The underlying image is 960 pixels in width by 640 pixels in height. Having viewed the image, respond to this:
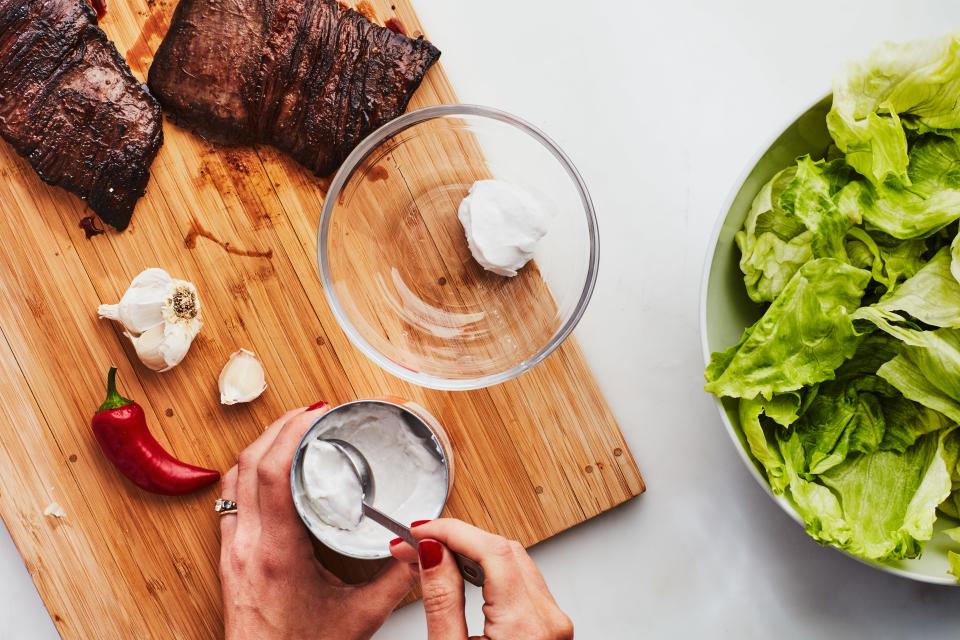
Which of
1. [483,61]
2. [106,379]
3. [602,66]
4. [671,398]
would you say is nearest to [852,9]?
[602,66]

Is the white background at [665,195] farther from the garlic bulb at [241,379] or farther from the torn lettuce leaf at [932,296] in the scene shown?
the garlic bulb at [241,379]

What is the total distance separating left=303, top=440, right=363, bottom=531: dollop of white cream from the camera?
160 cm

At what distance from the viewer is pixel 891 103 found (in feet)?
4.55

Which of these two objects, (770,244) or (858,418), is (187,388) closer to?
(770,244)

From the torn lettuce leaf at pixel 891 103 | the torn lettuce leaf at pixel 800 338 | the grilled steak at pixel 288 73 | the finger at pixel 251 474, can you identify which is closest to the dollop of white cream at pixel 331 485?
the finger at pixel 251 474

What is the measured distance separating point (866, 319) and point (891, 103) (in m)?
0.41

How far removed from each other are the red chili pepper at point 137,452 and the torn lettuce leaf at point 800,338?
1174 millimetres

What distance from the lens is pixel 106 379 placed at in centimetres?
171

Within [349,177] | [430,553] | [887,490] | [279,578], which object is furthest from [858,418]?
[279,578]

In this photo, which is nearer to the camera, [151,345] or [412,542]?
[412,542]

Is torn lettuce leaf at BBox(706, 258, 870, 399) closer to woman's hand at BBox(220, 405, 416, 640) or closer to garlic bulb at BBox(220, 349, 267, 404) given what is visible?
woman's hand at BBox(220, 405, 416, 640)

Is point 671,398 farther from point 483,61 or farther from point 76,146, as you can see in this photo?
point 76,146

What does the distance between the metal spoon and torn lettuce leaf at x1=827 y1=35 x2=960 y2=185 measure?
1.05 m

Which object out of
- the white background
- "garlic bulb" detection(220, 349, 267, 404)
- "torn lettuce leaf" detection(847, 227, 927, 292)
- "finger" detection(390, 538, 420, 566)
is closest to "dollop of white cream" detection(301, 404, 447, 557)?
"finger" detection(390, 538, 420, 566)
